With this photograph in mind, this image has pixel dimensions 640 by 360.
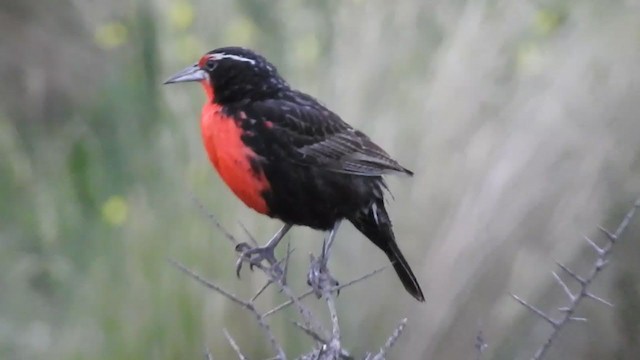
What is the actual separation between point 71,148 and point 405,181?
2273 millimetres

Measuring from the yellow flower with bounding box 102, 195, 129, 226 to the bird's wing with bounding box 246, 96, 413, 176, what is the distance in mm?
1944

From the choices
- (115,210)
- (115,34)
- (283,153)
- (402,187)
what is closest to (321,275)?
(283,153)

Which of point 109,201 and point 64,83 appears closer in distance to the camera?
point 109,201

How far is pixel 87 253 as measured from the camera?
560 centimetres

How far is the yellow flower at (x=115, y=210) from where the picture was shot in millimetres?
5402

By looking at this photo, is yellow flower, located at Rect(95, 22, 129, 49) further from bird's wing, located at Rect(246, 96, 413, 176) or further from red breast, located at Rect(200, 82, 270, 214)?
red breast, located at Rect(200, 82, 270, 214)

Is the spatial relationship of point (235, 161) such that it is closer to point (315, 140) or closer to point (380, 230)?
point (315, 140)

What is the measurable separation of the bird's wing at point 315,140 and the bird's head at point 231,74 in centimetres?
5

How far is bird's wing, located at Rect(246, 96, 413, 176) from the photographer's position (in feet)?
10.8

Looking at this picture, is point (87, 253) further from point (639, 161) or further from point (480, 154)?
point (639, 161)

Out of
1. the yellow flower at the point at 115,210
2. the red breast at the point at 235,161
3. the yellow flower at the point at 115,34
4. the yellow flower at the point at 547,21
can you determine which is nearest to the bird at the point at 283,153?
the red breast at the point at 235,161

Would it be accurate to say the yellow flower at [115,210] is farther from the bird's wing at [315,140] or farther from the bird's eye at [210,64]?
the bird's eye at [210,64]

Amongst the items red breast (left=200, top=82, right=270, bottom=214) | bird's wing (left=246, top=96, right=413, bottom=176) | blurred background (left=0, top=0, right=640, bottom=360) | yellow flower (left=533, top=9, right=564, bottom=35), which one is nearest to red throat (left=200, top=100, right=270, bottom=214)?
red breast (left=200, top=82, right=270, bottom=214)

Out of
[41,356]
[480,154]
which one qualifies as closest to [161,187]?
[41,356]
